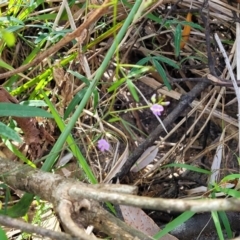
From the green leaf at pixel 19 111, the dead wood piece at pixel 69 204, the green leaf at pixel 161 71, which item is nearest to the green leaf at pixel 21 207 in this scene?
the dead wood piece at pixel 69 204

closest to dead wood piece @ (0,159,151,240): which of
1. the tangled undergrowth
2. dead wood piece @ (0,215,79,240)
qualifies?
dead wood piece @ (0,215,79,240)

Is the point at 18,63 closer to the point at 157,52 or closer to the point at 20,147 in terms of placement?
the point at 20,147

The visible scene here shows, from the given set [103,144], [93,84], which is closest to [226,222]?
[103,144]

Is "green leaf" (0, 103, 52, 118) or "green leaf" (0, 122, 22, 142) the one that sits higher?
"green leaf" (0, 103, 52, 118)

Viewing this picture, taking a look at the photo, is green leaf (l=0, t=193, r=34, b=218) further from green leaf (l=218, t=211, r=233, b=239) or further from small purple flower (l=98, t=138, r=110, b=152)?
green leaf (l=218, t=211, r=233, b=239)

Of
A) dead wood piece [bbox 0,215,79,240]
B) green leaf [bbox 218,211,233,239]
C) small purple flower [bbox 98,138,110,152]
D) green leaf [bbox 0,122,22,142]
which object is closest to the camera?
dead wood piece [bbox 0,215,79,240]

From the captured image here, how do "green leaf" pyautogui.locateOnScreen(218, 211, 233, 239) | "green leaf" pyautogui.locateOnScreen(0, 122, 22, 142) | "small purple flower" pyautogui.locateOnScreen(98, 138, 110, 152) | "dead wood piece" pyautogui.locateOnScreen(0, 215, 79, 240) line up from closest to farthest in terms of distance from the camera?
"dead wood piece" pyautogui.locateOnScreen(0, 215, 79, 240)
"green leaf" pyautogui.locateOnScreen(0, 122, 22, 142)
"green leaf" pyautogui.locateOnScreen(218, 211, 233, 239)
"small purple flower" pyautogui.locateOnScreen(98, 138, 110, 152)

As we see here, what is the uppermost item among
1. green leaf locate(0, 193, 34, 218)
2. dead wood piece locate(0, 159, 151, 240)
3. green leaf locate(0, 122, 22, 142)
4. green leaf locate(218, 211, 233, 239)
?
green leaf locate(0, 122, 22, 142)

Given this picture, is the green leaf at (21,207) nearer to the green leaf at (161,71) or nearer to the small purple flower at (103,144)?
the small purple flower at (103,144)

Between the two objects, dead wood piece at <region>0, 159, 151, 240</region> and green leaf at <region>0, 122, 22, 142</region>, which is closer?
dead wood piece at <region>0, 159, 151, 240</region>
